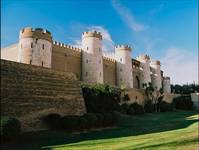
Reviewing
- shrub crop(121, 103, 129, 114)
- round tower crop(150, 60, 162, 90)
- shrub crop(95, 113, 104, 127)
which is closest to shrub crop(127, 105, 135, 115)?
shrub crop(121, 103, 129, 114)

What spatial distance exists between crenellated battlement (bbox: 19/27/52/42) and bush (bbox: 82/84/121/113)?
24.8ft

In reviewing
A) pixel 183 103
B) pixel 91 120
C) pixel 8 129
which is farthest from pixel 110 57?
pixel 8 129

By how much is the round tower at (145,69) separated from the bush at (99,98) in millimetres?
23150

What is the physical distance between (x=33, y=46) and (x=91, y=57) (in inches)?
369

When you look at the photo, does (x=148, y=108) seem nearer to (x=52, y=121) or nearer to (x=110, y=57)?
(x=110, y=57)

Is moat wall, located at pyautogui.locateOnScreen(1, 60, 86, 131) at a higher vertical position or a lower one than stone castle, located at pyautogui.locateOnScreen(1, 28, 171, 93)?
lower

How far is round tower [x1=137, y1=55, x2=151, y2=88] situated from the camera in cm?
4875

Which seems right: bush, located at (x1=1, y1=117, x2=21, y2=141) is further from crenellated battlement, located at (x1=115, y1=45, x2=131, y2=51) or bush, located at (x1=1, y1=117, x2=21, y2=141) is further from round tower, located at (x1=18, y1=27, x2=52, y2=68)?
crenellated battlement, located at (x1=115, y1=45, x2=131, y2=51)

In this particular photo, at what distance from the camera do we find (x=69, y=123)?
49.8 feet

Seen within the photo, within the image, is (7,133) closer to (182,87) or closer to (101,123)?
(101,123)

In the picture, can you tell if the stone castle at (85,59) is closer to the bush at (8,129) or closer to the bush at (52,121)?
the bush at (52,121)

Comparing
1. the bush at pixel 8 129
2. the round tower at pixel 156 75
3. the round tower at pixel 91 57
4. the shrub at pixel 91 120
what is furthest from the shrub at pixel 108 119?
the round tower at pixel 156 75

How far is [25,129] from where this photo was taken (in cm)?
1389

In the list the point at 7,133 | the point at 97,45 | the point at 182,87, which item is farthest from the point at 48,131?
the point at 182,87
